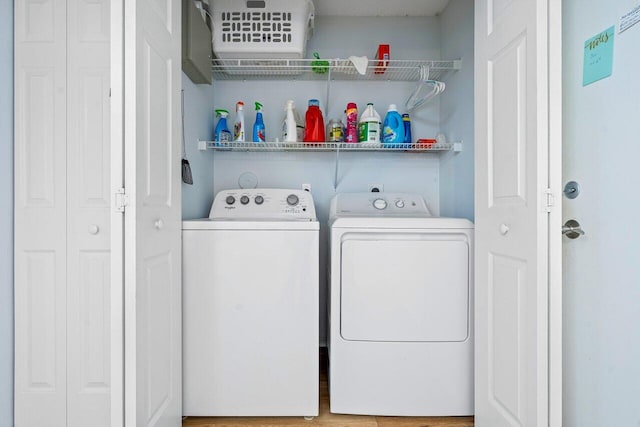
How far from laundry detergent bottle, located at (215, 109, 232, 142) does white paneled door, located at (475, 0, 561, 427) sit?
59.1 inches

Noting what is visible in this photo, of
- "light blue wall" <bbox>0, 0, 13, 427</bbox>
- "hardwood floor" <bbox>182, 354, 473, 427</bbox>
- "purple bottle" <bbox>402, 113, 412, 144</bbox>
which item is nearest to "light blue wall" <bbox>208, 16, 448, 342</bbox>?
"purple bottle" <bbox>402, 113, 412, 144</bbox>

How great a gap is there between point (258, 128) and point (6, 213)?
1336 millimetres

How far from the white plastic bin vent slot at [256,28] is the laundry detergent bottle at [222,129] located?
1.43 ft

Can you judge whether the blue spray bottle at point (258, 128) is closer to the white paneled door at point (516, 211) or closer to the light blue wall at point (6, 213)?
the light blue wall at point (6, 213)

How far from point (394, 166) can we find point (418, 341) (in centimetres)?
126

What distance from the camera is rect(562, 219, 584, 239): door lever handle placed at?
1.09 metres

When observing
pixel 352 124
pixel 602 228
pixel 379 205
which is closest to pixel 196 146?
pixel 352 124

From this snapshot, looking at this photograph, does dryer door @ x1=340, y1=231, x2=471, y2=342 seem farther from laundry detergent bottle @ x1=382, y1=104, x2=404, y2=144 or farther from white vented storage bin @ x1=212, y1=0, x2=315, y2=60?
white vented storage bin @ x1=212, y1=0, x2=315, y2=60

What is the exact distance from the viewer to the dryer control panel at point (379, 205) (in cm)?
212

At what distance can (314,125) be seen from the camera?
2.19m

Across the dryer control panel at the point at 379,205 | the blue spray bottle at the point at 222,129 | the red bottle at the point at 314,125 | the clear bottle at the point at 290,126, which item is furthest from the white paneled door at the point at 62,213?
the dryer control panel at the point at 379,205

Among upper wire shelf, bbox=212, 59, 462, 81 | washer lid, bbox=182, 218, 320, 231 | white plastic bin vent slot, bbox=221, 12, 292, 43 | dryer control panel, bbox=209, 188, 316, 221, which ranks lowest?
washer lid, bbox=182, 218, 320, 231

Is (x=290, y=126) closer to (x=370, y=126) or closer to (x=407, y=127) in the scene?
(x=370, y=126)

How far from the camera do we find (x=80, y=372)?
56.3 inches
